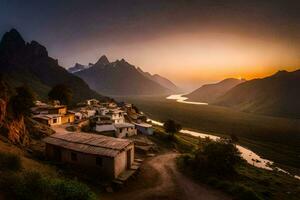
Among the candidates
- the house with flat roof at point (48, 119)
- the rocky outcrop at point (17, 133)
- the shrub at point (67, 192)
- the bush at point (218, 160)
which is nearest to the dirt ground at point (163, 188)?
the bush at point (218, 160)

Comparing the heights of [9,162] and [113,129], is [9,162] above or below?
above

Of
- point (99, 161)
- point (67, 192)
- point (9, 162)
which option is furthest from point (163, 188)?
point (9, 162)

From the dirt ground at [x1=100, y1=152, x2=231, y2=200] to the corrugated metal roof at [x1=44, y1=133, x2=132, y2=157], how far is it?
188 inches

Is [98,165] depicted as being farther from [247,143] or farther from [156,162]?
[247,143]

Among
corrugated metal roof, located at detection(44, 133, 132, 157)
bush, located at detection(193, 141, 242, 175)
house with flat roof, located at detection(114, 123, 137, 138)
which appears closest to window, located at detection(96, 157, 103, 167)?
corrugated metal roof, located at detection(44, 133, 132, 157)

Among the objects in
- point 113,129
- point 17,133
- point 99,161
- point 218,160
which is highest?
point 17,133

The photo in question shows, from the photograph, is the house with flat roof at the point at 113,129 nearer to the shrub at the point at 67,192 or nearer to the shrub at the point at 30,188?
the shrub at the point at 67,192

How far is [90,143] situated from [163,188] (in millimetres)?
11559

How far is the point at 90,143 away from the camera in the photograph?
3422cm

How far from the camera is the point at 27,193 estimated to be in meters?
17.2

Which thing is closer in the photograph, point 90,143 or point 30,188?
point 30,188

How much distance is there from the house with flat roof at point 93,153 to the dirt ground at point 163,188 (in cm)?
281

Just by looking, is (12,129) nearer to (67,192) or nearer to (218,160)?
(67,192)

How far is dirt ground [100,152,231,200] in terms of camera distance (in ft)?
93.1
